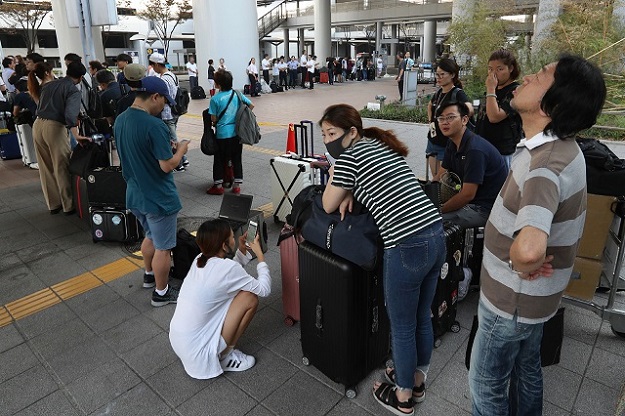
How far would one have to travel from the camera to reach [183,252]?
3736mm

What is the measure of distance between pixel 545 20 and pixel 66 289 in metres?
14.1

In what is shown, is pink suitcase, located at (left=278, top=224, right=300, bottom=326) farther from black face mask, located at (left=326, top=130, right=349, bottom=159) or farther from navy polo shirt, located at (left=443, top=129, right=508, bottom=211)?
navy polo shirt, located at (left=443, top=129, right=508, bottom=211)

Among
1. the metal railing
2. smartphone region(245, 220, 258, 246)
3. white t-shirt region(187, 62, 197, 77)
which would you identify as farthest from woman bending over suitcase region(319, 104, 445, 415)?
the metal railing

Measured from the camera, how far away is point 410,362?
2199mm

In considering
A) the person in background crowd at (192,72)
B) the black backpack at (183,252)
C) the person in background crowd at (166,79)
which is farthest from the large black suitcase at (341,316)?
the person in background crowd at (192,72)

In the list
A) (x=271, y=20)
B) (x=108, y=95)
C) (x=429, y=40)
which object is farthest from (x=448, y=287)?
(x=429, y=40)

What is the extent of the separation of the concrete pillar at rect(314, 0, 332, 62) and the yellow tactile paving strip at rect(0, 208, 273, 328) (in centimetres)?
2817

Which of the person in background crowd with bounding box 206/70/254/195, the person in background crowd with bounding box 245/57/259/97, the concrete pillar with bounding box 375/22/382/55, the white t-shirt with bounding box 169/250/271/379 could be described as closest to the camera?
the white t-shirt with bounding box 169/250/271/379

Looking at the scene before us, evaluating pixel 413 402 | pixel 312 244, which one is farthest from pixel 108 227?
pixel 413 402

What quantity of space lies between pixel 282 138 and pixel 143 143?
6.76 metres

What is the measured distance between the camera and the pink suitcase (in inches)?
116

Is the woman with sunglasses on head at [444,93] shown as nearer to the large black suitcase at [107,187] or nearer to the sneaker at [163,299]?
the sneaker at [163,299]

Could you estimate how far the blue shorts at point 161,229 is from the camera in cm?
324

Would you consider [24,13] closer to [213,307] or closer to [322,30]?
[322,30]
